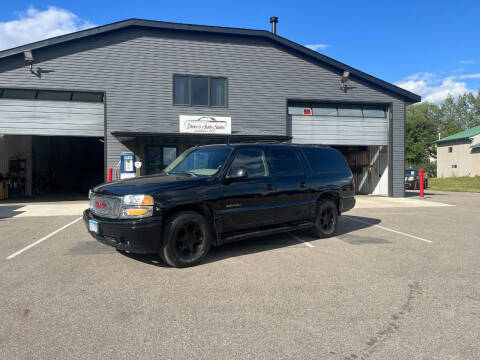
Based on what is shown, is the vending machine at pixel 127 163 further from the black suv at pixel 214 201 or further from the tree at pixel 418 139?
the tree at pixel 418 139

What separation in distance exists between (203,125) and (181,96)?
66.7 inches

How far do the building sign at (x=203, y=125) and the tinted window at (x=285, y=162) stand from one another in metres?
9.32

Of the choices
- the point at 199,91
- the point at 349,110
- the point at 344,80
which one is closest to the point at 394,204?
the point at 349,110

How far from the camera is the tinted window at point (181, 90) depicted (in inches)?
601

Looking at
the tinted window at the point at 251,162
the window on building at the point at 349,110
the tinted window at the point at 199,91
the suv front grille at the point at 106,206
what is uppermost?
the tinted window at the point at 199,91

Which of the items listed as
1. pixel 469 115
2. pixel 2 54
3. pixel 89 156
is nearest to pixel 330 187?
pixel 2 54

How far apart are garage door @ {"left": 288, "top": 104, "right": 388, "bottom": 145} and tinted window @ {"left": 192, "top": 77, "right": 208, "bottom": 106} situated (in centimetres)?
427

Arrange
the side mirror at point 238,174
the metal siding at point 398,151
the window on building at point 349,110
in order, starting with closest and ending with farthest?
1. the side mirror at point 238,174
2. the window on building at point 349,110
3. the metal siding at point 398,151

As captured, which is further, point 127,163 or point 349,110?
point 349,110

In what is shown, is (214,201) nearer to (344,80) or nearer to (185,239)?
(185,239)

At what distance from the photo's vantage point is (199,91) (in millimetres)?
15422

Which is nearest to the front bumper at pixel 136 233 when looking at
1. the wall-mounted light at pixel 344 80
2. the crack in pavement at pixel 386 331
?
the crack in pavement at pixel 386 331

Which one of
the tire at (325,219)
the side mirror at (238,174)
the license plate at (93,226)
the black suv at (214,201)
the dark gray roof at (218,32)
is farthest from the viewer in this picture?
the dark gray roof at (218,32)

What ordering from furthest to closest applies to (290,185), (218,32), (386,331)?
(218,32), (290,185), (386,331)
